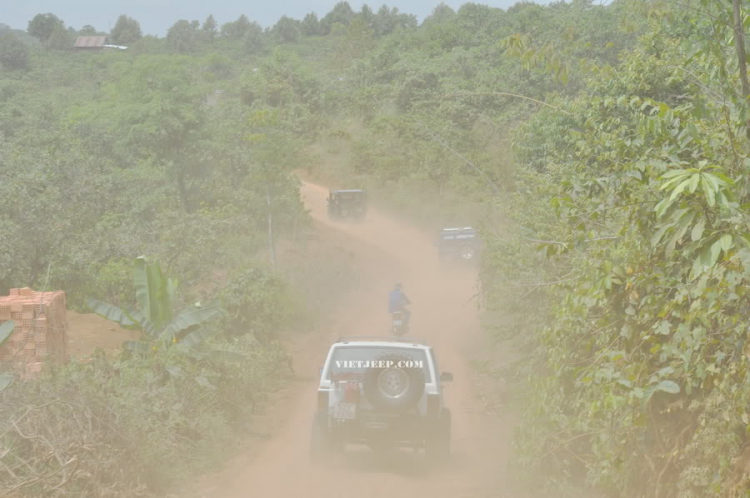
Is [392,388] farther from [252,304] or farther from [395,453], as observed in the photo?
[252,304]

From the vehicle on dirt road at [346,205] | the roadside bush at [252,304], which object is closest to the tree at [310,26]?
the vehicle on dirt road at [346,205]

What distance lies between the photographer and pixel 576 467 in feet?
33.5

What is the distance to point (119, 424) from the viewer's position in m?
10.2

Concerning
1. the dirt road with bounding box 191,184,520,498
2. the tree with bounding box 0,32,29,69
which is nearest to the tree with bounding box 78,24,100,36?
the tree with bounding box 0,32,29,69

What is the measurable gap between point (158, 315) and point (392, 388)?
495cm

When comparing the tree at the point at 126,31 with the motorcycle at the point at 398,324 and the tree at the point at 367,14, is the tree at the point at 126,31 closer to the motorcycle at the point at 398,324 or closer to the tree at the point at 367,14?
the tree at the point at 367,14

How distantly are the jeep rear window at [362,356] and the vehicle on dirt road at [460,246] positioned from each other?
801 inches

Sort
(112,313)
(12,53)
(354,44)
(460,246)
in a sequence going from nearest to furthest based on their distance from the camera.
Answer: (112,313) → (460,246) → (12,53) → (354,44)

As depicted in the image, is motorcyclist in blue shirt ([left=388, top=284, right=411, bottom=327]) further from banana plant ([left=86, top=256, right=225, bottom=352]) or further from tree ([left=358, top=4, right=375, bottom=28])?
tree ([left=358, top=4, right=375, bottom=28])

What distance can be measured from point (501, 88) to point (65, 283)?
77.0 feet

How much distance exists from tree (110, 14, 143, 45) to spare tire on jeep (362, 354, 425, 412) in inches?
4657

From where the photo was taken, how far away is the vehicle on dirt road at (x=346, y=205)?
42.2m

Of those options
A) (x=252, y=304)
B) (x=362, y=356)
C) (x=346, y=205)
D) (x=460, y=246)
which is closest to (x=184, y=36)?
(x=346, y=205)

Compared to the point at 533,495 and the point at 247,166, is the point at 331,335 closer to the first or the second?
the point at 247,166
